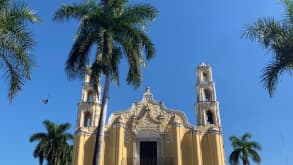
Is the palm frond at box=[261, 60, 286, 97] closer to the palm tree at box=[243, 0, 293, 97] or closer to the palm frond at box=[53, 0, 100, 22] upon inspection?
the palm tree at box=[243, 0, 293, 97]

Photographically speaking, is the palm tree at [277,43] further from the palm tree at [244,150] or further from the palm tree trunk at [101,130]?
the palm tree at [244,150]

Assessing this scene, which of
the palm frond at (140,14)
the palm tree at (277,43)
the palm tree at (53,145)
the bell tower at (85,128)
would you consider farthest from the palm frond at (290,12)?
the palm tree at (53,145)

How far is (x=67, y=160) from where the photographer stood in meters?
30.7

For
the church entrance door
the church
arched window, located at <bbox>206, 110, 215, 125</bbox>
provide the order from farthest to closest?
arched window, located at <bbox>206, 110, 215, 125</bbox> < the church entrance door < the church

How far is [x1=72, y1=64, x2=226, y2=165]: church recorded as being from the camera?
2420 centimetres

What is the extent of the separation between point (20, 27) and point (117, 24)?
18.8ft

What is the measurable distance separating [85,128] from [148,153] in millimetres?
5712

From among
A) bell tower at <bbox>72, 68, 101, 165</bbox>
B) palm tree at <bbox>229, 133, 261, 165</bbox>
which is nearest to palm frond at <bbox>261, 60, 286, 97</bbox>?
bell tower at <bbox>72, 68, 101, 165</bbox>

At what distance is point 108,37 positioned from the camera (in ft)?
48.9

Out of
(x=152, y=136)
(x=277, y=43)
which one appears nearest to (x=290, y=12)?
(x=277, y=43)

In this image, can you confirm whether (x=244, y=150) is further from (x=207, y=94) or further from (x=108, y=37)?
(x=108, y=37)

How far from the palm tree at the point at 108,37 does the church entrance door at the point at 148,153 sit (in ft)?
34.5

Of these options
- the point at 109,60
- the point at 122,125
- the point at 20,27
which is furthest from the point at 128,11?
the point at 122,125

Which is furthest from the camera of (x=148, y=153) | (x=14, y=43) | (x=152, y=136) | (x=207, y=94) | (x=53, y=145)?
(x=53, y=145)
